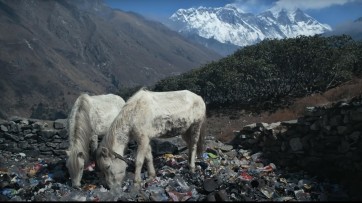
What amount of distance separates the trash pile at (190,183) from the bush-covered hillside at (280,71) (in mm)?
23221

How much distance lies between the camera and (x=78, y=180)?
1115 centimetres

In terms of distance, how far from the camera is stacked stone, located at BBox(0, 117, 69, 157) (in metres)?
17.1

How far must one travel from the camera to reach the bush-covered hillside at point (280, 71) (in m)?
37.8

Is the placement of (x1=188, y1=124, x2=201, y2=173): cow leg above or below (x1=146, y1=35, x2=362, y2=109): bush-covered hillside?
→ below

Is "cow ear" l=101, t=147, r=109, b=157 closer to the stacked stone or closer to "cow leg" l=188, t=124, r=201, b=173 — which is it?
"cow leg" l=188, t=124, r=201, b=173

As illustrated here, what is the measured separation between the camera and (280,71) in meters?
42.3

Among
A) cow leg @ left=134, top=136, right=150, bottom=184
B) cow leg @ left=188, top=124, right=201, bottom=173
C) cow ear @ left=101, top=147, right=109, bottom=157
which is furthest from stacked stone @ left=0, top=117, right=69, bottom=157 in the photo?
cow ear @ left=101, top=147, right=109, bottom=157

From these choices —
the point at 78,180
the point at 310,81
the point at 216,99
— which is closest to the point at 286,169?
the point at 78,180

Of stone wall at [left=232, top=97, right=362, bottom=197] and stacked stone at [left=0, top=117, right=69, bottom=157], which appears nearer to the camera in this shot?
stone wall at [left=232, top=97, right=362, bottom=197]

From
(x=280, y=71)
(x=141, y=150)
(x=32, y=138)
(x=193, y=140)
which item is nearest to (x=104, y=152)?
(x=141, y=150)

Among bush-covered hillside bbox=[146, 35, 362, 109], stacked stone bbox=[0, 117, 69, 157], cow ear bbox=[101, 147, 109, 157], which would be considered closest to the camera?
cow ear bbox=[101, 147, 109, 157]

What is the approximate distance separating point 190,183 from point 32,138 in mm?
9066

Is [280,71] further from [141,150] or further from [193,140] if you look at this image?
[141,150]

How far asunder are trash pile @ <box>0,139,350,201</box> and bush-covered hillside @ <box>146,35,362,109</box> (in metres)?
23.2
